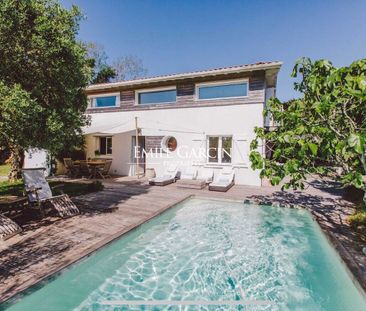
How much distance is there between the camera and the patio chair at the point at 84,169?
20.7 m

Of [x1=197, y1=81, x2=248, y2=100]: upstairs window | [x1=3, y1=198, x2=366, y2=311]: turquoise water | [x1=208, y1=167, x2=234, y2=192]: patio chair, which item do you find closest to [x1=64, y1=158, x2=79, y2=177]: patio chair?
[x1=208, y1=167, x2=234, y2=192]: patio chair

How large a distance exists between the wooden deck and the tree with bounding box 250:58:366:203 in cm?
275

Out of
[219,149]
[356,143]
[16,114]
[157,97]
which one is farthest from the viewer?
[157,97]

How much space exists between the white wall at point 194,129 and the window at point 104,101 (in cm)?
111

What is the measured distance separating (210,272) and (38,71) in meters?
9.48

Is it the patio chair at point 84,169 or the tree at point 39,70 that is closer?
the tree at point 39,70

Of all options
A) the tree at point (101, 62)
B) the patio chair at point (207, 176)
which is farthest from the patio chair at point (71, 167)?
the tree at point (101, 62)

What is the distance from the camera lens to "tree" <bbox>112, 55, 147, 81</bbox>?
161 feet

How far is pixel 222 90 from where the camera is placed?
18922 mm

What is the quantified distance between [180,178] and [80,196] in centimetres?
881

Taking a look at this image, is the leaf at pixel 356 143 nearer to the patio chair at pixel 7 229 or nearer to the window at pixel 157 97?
the patio chair at pixel 7 229

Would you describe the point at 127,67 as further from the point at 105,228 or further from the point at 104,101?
the point at 105,228

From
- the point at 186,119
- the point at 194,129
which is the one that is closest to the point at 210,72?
the point at 186,119

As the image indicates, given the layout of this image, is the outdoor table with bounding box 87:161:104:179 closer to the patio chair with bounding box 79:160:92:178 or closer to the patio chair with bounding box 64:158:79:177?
the patio chair with bounding box 79:160:92:178
